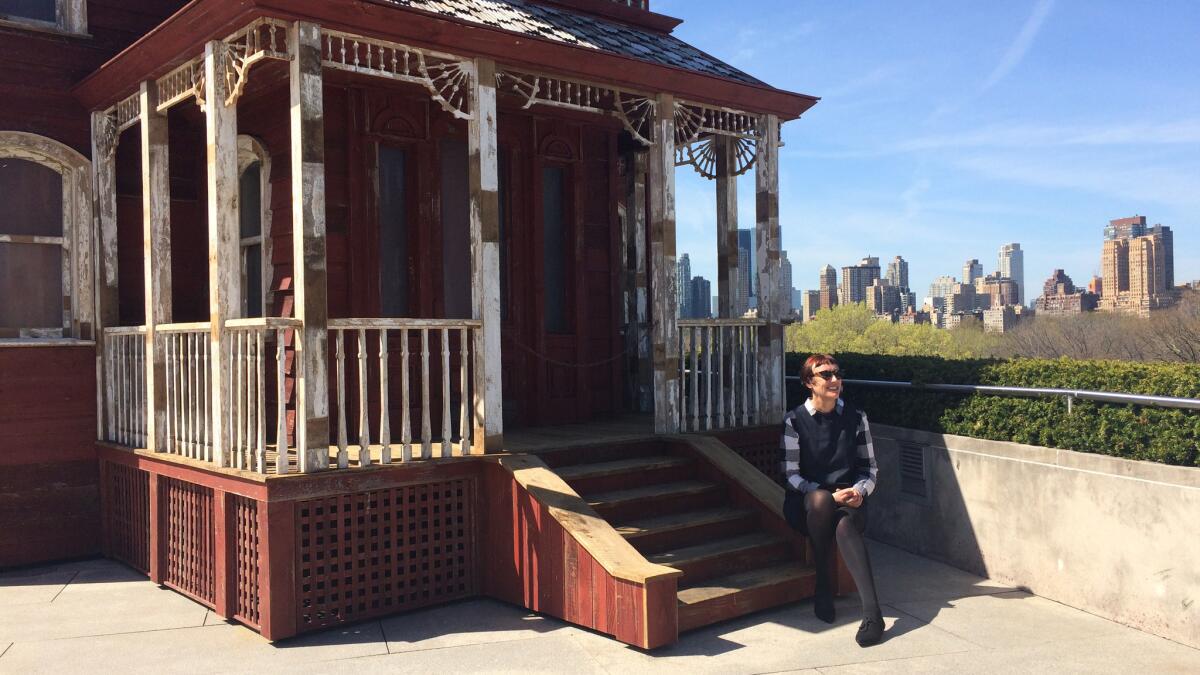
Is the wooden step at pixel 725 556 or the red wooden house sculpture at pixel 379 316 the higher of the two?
the red wooden house sculpture at pixel 379 316

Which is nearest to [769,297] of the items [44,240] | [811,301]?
[44,240]

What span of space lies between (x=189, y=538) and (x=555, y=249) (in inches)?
169

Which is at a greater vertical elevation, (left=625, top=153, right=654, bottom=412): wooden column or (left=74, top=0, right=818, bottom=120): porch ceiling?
(left=74, top=0, right=818, bottom=120): porch ceiling

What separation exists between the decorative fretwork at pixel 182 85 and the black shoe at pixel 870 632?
5534mm

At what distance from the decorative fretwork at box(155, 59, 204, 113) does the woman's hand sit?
5.02 m

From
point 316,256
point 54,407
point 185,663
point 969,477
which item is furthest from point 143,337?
point 969,477

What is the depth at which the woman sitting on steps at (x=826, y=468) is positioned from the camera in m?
5.87

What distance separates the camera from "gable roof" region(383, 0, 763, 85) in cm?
678

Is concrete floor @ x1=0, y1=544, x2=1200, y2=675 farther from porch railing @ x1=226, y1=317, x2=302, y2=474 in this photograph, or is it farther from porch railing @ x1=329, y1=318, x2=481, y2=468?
porch railing @ x1=329, y1=318, x2=481, y2=468

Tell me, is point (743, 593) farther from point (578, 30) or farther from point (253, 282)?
point (253, 282)

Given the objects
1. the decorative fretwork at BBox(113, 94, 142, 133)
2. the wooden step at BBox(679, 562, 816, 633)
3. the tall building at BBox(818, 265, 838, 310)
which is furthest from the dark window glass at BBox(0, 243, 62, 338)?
the tall building at BBox(818, 265, 838, 310)

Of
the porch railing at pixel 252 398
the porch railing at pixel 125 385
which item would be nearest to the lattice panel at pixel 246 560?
the porch railing at pixel 252 398

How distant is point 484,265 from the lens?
657 cm

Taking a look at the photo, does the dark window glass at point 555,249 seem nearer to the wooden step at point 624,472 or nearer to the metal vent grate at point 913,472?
the wooden step at point 624,472
